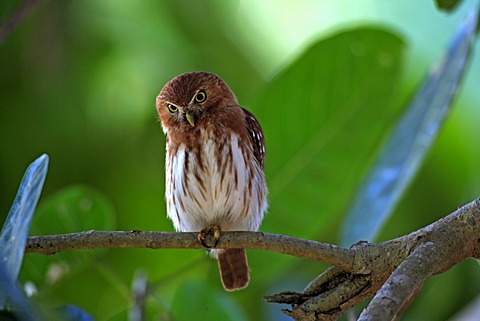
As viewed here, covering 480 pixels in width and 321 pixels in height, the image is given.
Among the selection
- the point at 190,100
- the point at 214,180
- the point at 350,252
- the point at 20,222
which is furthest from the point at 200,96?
the point at 20,222

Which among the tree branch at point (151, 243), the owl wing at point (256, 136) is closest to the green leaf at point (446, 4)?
the owl wing at point (256, 136)

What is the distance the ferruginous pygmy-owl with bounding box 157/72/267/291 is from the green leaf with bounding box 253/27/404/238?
0.44 ft

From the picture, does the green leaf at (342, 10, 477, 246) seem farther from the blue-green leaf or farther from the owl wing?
the blue-green leaf

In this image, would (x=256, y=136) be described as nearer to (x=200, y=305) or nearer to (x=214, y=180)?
(x=214, y=180)

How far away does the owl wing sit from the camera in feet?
12.2

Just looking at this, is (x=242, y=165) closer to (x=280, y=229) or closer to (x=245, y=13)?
(x=280, y=229)

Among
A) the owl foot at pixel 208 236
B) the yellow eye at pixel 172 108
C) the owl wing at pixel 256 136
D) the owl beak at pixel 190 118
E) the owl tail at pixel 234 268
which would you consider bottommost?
the owl foot at pixel 208 236

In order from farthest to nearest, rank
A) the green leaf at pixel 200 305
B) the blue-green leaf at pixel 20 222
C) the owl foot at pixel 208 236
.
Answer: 1. the green leaf at pixel 200 305
2. the owl foot at pixel 208 236
3. the blue-green leaf at pixel 20 222

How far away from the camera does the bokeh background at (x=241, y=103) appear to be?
380cm

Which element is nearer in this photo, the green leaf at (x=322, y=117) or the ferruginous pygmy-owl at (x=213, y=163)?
the ferruginous pygmy-owl at (x=213, y=163)

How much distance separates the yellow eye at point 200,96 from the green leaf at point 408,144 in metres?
0.82

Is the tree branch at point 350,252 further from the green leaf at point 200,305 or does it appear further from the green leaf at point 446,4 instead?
the green leaf at point 446,4

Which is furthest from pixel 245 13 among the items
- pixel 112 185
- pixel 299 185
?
pixel 299 185

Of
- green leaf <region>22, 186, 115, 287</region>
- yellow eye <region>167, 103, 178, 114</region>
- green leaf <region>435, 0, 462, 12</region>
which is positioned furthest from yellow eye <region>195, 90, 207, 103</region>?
green leaf <region>435, 0, 462, 12</region>
